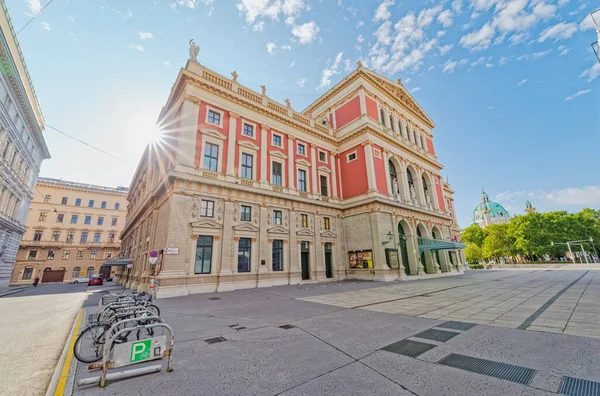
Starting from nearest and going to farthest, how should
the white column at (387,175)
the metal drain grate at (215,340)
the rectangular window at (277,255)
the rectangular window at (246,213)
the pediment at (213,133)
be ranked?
1. the metal drain grate at (215,340)
2. the pediment at (213,133)
3. the rectangular window at (246,213)
4. the rectangular window at (277,255)
5. the white column at (387,175)

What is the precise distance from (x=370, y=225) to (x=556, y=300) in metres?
13.9

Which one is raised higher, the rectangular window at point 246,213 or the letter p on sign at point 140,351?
the rectangular window at point 246,213

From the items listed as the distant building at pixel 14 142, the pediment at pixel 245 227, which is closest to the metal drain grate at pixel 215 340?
the pediment at pixel 245 227

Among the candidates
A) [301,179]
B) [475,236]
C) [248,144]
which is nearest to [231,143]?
[248,144]

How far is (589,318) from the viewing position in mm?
6254

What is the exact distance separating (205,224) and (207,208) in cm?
121

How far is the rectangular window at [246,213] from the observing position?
1816 cm

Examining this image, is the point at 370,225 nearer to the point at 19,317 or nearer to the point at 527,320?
the point at 527,320

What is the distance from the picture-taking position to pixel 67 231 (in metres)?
44.3

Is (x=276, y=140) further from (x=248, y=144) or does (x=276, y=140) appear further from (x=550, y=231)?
(x=550, y=231)

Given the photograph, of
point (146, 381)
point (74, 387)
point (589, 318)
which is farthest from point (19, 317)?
point (589, 318)

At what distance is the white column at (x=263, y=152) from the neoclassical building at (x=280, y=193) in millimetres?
90

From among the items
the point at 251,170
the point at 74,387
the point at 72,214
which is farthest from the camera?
the point at 72,214

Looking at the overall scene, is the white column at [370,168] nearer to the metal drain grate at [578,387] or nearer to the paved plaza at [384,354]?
the paved plaza at [384,354]
